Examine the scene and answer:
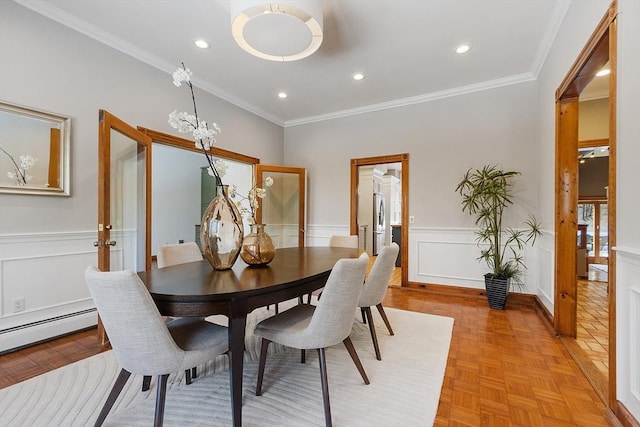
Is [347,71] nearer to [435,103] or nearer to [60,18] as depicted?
[435,103]

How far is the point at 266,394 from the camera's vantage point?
1686 mm

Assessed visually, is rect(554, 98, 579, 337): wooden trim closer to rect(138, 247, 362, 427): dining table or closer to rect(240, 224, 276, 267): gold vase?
rect(138, 247, 362, 427): dining table

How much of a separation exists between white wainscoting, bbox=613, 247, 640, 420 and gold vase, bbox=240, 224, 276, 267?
192 cm

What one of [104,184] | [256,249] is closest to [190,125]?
[256,249]

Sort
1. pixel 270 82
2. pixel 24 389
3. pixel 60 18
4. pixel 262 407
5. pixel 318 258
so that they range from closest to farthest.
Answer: pixel 262 407, pixel 24 389, pixel 318 258, pixel 60 18, pixel 270 82

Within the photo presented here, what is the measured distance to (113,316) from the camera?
1.17m

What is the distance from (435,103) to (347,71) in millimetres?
1492

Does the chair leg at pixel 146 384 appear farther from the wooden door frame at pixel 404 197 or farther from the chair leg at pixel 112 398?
the wooden door frame at pixel 404 197

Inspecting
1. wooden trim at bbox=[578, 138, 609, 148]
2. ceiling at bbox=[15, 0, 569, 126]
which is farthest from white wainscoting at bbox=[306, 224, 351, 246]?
wooden trim at bbox=[578, 138, 609, 148]

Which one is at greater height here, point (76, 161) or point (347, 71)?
point (347, 71)

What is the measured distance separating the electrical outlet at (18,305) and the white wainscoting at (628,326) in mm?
3956

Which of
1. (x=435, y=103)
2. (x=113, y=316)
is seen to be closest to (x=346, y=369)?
(x=113, y=316)

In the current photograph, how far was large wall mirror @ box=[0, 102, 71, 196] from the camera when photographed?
2172 mm

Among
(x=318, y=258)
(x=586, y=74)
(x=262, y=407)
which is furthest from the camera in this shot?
(x=318, y=258)
